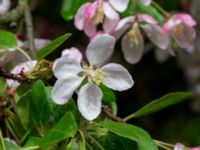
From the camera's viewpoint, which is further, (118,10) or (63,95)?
(118,10)

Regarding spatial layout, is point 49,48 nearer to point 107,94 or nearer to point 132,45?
point 107,94

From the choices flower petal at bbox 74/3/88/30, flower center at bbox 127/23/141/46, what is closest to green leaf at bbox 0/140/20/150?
flower petal at bbox 74/3/88/30

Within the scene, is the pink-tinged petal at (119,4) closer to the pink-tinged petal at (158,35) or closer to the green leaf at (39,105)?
the pink-tinged petal at (158,35)

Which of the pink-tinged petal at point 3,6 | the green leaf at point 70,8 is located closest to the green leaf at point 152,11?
the green leaf at point 70,8

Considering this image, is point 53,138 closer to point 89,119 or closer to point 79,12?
point 89,119

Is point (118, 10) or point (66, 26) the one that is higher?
point (118, 10)

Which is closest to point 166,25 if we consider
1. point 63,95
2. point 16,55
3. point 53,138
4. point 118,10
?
point 118,10
